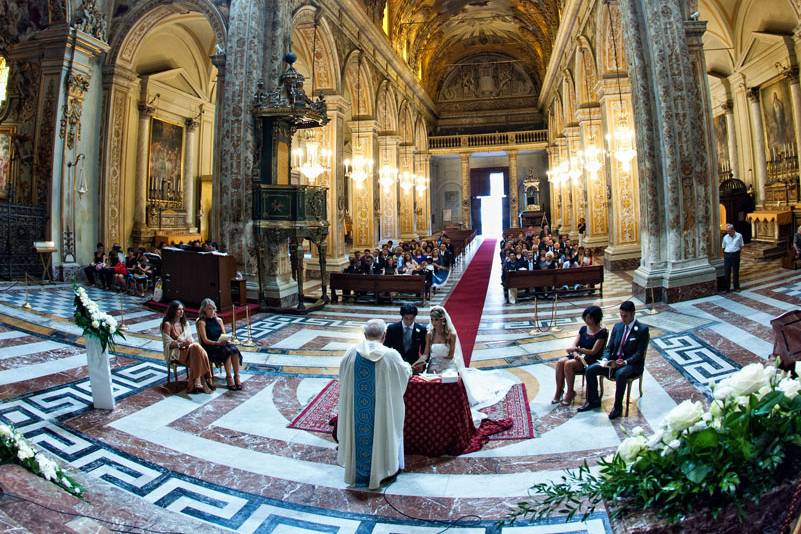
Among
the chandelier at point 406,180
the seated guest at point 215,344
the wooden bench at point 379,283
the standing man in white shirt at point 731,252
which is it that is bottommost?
the seated guest at point 215,344

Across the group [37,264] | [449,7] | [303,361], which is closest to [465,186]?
[449,7]

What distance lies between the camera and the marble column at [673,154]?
936 centimetres

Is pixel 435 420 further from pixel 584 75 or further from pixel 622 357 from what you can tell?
pixel 584 75

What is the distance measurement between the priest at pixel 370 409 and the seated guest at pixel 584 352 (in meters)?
2.21

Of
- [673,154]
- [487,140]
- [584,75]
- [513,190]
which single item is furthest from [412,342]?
[487,140]

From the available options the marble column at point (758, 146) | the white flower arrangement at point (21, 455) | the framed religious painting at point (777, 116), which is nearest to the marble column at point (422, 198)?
the marble column at point (758, 146)

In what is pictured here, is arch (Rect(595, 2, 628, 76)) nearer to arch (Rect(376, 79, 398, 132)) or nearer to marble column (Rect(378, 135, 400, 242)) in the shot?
arch (Rect(376, 79, 398, 132))

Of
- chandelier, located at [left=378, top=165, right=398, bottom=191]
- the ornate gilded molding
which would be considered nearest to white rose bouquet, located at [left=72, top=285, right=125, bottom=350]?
the ornate gilded molding

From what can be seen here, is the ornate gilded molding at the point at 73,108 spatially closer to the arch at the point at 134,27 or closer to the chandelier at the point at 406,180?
the arch at the point at 134,27

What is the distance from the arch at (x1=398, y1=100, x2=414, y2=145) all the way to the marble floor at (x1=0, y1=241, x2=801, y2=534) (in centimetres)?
1915

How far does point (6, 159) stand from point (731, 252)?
1693cm

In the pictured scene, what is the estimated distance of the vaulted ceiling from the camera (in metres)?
24.9

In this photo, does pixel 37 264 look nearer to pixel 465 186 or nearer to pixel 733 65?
pixel 733 65

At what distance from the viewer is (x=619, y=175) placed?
13883 mm
